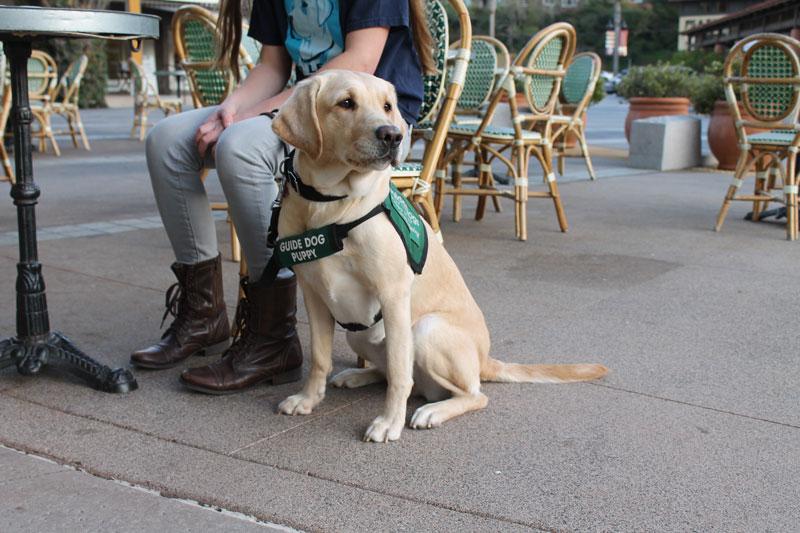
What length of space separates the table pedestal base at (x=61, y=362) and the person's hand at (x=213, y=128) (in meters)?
0.83

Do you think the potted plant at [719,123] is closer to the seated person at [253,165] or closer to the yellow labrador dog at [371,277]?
the seated person at [253,165]

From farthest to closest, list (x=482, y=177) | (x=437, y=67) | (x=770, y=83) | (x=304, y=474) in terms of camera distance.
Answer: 1. (x=482, y=177)
2. (x=770, y=83)
3. (x=437, y=67)
4. (x=304, y=474)

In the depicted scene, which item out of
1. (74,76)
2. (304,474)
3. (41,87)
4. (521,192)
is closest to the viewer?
(304,474)

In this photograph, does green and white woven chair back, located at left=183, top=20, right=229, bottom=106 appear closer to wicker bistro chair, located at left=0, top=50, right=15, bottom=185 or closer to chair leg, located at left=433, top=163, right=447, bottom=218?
chair leg, located at left=433, top=163, right=447, bottom=218

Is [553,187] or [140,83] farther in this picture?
[140,83]

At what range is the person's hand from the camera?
120 inches

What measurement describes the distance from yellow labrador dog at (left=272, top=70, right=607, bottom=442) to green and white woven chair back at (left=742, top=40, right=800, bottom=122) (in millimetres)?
4178

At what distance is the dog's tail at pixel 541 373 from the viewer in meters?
3.07

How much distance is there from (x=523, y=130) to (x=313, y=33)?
3.24 metres

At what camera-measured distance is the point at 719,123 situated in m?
10.7

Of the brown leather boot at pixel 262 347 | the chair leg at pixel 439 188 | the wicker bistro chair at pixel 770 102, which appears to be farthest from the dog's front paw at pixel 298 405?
the wicker bistro chair at pixel 770 102

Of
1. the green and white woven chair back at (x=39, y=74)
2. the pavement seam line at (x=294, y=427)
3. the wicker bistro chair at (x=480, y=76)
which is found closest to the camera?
the pavement seam line at (x=294, y=427)

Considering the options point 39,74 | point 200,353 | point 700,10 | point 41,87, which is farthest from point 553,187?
point 700,10

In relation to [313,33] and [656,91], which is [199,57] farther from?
[656,91]
